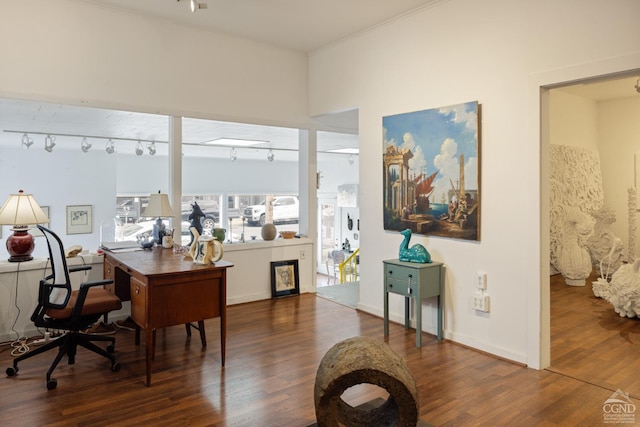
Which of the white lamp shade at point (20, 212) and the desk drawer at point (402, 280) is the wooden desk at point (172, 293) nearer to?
the white lamp shade at point (20, 212)

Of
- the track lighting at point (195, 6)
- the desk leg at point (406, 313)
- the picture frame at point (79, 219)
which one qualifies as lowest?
the desk leg at point (406, 313)

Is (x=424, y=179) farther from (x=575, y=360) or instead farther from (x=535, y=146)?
(x=575, y=360)

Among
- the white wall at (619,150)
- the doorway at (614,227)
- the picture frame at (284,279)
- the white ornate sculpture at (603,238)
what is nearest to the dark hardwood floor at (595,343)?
the doorway at (614,227)

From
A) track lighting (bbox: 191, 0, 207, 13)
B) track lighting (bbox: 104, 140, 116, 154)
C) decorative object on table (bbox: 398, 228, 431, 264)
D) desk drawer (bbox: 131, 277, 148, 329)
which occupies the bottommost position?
desk drawer (bbox: 131, 277, 148, 329)

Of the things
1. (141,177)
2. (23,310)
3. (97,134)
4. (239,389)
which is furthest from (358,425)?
(141,177)

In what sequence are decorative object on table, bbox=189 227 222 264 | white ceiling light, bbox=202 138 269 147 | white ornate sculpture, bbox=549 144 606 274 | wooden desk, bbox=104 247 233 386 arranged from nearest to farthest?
wooden desk, bbox=104 247 233 386
decorative object on table, bbox=189 227 222 264
white ornate sculpture, bbox=549 144 606 274
white ceiling light, bbox=202 138 269 147

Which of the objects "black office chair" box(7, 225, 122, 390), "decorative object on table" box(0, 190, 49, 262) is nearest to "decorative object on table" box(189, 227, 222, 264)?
A: "black office chair" box(7, 225, 122, 390)

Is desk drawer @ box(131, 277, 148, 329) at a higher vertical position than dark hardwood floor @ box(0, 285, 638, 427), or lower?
higher

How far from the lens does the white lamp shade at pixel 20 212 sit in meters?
3.52

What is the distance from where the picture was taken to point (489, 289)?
363 centimetres

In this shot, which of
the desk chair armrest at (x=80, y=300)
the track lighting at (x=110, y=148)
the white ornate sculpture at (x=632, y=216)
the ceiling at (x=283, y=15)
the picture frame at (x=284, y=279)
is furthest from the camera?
the white ornate sculpture at (x=632, y=216)

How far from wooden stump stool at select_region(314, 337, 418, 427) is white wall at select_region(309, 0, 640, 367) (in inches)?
71.1

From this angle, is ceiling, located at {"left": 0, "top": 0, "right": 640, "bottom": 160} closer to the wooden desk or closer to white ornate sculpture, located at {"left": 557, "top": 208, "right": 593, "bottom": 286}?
white ornate sculpture, located at {"left": 557, "top": 208, "right": 593, "bottom": 286}

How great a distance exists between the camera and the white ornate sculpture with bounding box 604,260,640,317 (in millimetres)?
4391
